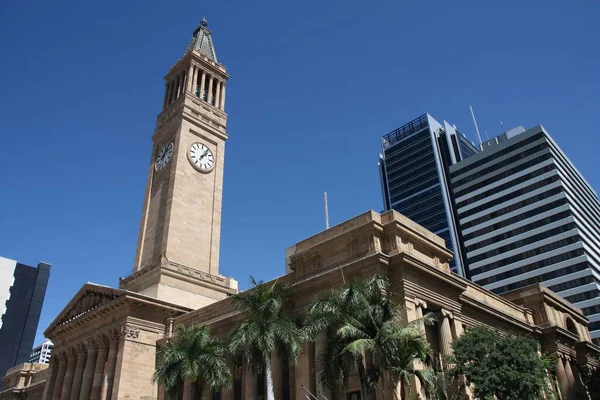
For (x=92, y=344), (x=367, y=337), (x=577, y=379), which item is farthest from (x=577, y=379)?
(x=92, y=344)

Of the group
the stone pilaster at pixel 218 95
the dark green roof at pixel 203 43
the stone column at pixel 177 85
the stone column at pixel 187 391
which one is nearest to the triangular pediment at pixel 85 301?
the stone column at pixel 187 391

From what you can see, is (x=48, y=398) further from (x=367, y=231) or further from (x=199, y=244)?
(x=367, y=231)

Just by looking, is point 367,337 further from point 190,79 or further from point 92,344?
point 190,79

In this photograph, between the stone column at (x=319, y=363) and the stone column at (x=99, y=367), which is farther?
the stone column at (x=99, y=367)

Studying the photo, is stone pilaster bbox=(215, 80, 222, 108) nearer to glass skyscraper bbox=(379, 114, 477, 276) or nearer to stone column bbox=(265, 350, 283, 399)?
stone column bbox=(265, 350, 283, 399)

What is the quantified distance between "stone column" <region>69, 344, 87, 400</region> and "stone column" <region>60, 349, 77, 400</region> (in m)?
0.63

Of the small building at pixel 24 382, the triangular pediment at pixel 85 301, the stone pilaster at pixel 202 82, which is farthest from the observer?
the small building at pixel 24 382

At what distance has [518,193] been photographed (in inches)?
4028

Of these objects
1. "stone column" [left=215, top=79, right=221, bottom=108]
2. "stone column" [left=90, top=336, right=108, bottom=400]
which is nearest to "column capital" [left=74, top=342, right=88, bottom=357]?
"stone column" [left=90, top=336, right=108, bottom=400]

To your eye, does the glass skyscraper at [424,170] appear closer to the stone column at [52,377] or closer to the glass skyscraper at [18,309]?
the stone column at [52,377]

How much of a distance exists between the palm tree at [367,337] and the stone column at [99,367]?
25275mm

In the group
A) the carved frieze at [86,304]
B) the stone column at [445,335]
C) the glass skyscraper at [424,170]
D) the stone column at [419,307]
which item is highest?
the glass skyscraper at [424,170]

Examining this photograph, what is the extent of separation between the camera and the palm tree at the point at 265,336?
81.6 feet

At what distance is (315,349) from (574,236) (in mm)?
80098
